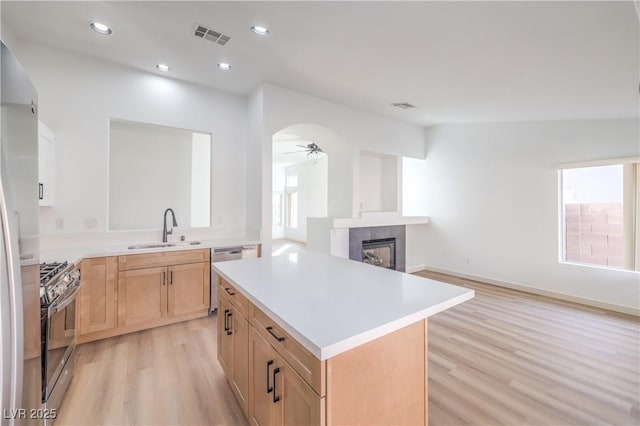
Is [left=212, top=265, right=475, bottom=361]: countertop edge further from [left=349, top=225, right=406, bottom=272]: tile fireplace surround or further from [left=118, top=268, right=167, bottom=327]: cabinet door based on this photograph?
[left=349, top=225, right=406, bottom=272]: tile fireplace surround

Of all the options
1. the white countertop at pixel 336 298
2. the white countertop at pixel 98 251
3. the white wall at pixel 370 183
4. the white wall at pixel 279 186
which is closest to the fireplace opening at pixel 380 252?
the white wall at pixel 370 183

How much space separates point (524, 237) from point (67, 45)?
6.62 metres

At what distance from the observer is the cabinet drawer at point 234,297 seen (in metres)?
1.59

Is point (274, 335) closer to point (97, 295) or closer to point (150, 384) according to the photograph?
point (150, 384)

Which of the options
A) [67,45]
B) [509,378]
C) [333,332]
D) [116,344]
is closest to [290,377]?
[333,332]

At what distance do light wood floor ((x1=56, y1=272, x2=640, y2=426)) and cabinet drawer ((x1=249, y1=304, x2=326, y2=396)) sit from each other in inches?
35.3

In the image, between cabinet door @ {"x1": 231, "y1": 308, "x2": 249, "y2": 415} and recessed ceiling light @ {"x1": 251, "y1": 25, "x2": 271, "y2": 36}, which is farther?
recessed ceiling light @ {"x1": 251, "y1": 25, "x2": 271, "y2": 36}

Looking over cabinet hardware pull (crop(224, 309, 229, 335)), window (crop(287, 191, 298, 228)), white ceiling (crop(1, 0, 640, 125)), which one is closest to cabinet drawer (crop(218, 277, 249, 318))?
cabinet hardware pull (crop(224, 309, 229, 335))

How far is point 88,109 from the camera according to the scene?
308 cm

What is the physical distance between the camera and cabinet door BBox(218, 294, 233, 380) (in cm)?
189

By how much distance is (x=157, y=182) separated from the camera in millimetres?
4219

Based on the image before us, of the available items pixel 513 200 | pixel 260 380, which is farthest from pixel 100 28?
pixel 513 200

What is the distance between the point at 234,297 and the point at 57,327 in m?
1.09

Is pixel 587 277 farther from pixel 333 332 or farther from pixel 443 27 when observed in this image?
pixel 333 332
